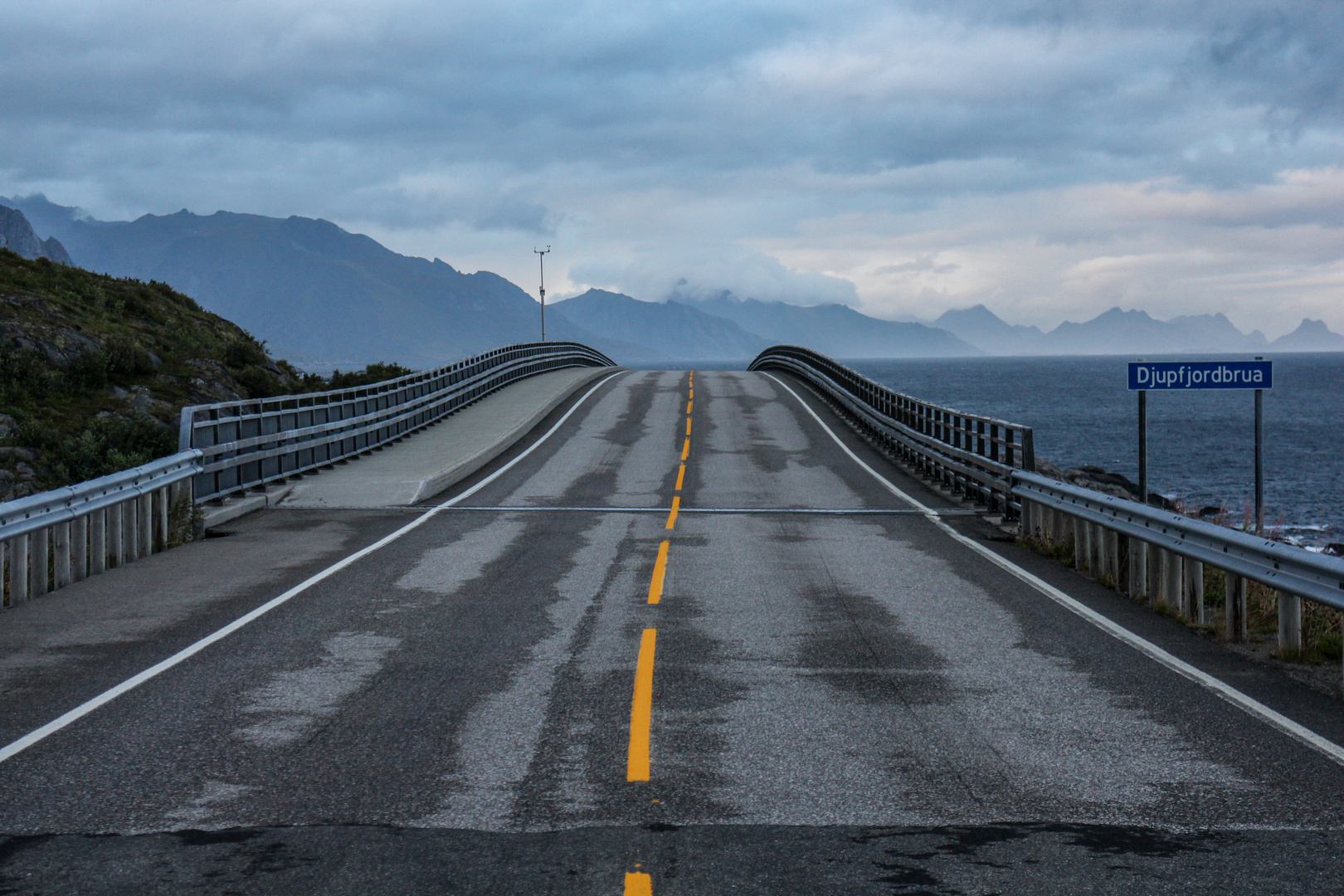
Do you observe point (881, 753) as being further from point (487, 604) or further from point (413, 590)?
point (413, 590)

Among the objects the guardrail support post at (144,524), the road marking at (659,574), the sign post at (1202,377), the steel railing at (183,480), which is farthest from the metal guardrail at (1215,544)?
the guardrail support post at (144,524)

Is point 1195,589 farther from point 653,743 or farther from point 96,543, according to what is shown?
point 96,543

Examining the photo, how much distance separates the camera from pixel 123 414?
23.2m

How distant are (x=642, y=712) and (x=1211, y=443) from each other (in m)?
78.2

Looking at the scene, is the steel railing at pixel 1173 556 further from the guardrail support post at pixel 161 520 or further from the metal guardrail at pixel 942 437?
the guardrail support post at pixel 161 520

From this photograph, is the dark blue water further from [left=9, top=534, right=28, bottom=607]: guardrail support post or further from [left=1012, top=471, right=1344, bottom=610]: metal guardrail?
[left=9, top=534, right=28, bottom=607]: guardrail support post

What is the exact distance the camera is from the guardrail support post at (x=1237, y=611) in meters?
8.40

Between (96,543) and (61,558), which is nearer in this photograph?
(61,558)

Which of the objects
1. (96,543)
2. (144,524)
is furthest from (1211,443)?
(96,543)

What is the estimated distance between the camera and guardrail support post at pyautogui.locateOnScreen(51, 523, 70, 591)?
33.4 ft

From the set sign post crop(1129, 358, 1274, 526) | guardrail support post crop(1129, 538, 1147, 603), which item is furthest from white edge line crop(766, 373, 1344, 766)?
sign post crop(1129, 358, 1274, 526)

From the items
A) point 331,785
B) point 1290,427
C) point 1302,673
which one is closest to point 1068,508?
point 1302,673

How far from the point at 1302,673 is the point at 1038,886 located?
4355mm

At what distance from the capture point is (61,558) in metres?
10.2
